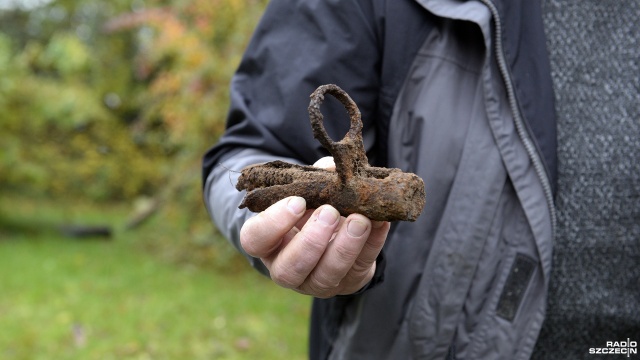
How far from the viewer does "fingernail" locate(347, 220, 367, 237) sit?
4.57ft

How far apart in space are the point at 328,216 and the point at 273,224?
117mm

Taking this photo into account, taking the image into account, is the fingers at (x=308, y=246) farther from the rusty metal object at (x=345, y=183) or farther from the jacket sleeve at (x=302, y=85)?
the jacket sleeve at (x=302, y=85)

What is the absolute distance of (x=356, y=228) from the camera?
1393 mm

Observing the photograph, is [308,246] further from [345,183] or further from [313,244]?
[345,183]

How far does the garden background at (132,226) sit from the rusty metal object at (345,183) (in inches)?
166

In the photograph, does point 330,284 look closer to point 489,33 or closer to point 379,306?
point 379,306

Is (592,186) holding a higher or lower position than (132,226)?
higher

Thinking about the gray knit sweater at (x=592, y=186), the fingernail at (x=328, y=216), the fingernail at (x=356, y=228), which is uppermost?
the fingernail at (x=328, y=216)

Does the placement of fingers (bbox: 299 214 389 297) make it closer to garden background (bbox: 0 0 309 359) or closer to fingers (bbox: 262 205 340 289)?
fingers (bbox: 262 205 340 289)

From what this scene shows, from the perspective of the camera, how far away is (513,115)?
1800 mm

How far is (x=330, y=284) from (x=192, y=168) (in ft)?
23.5

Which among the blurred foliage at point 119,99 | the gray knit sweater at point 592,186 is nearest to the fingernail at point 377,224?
the gray knit sweater at point 592,186

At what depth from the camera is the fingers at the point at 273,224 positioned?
1.42m

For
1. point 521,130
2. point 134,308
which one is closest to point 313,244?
point 521,130
